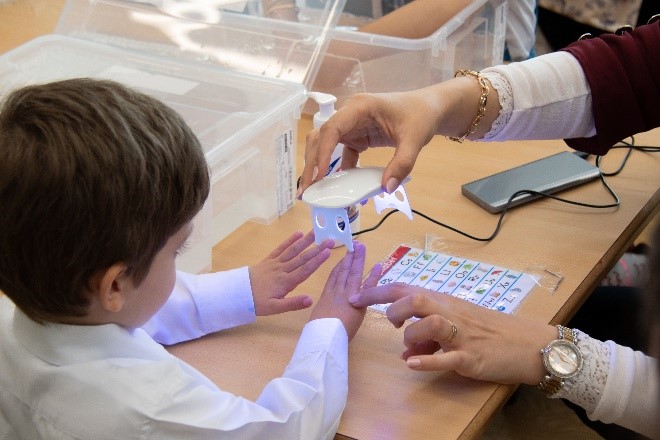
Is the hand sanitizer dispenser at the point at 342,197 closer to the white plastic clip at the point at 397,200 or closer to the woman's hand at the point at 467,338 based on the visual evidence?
the white plastic clip at the point at 397,200

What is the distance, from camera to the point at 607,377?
934 mm

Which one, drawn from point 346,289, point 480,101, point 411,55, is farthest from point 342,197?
point 411,55

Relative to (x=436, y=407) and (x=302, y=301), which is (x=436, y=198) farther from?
(x=436, y=407)

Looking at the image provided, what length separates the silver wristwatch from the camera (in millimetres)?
932

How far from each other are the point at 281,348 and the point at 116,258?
286mm

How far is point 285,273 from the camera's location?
1.07 metres

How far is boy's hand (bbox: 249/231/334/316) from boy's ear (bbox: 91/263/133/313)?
9.9 inches

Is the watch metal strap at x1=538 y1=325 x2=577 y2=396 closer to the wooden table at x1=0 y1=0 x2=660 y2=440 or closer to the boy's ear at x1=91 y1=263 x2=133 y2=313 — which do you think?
the wooden table at x1=0 y1=0 x2=660 y2=440

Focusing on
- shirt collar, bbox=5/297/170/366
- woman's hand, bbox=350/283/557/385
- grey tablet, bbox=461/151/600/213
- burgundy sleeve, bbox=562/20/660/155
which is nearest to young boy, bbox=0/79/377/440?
shirt collar, bbox=5/297/170/366

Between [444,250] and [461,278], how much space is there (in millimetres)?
77

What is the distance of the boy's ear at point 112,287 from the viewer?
795 mm

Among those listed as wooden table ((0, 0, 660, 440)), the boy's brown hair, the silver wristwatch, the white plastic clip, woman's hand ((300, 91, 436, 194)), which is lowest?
wooden table ((0, 0, 660, 440))

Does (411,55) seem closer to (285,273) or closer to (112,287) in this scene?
(285,273)

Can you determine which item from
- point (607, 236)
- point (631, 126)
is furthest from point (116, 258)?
point (631, 126)
